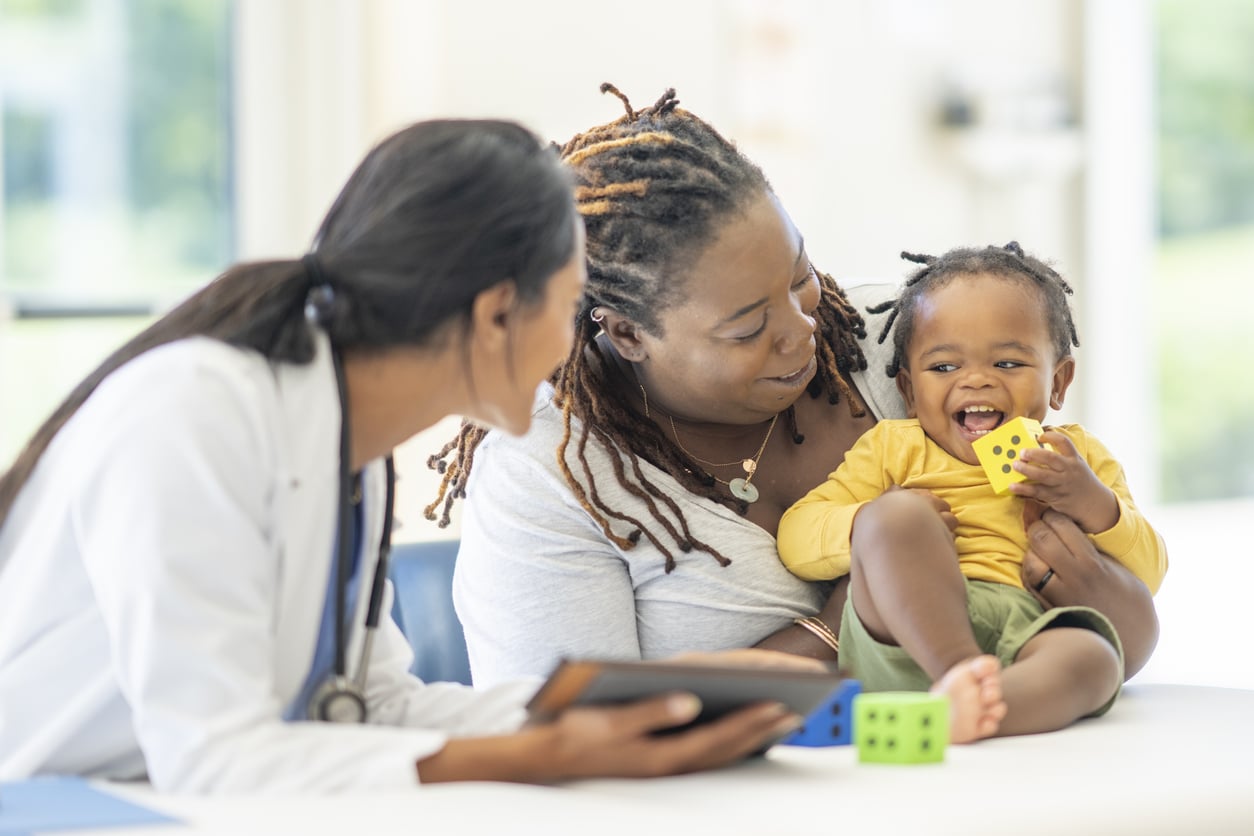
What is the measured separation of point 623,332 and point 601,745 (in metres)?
0.76

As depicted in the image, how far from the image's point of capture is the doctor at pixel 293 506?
1.23 meters

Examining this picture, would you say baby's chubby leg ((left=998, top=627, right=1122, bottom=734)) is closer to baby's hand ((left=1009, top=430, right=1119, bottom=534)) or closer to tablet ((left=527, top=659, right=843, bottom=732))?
baby's hand ((left=1009, top=430, right=1119, bottom=534))

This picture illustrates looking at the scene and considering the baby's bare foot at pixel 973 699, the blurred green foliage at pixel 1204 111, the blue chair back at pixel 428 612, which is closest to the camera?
the baby's bare foot at pixel 973 699

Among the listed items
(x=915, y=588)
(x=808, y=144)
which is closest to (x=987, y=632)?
(x=915, y=588)

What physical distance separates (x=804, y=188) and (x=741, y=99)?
0.35m

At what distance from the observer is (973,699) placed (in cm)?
152

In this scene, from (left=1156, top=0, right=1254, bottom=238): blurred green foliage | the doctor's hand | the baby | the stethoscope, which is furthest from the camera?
(left=1156, top=0, right=1254, bottom=238): blurred green foliage

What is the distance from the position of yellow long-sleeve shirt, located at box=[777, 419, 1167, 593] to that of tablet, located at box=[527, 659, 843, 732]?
49 centimetres

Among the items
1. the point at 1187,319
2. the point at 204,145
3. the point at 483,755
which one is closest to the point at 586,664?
the point at 483,755

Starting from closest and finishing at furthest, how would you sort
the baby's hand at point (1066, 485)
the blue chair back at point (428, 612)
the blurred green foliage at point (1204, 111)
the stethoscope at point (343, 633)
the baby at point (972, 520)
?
the stethoscope at point (343, 633) → the baby at point (972, 520) → the baby's hand at point (1066, 485) → the blue chair back at point (428, 612) → the blurred green foliage at point (1204, 111)

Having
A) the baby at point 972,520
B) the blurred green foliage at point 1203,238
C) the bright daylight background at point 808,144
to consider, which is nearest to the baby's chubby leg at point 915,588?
the baby at point 972,520

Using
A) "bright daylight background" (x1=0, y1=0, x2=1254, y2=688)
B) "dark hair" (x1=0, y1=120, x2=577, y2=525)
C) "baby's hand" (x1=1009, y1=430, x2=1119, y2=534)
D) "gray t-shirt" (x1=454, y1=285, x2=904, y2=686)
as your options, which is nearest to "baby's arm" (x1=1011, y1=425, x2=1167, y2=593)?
"baby's hand" (x1=1009, y1=430, x2=1119, y2=534)

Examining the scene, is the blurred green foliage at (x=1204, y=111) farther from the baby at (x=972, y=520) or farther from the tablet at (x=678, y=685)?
the tablet at (x=678, y=685)

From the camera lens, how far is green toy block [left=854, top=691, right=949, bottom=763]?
55.7 inches
